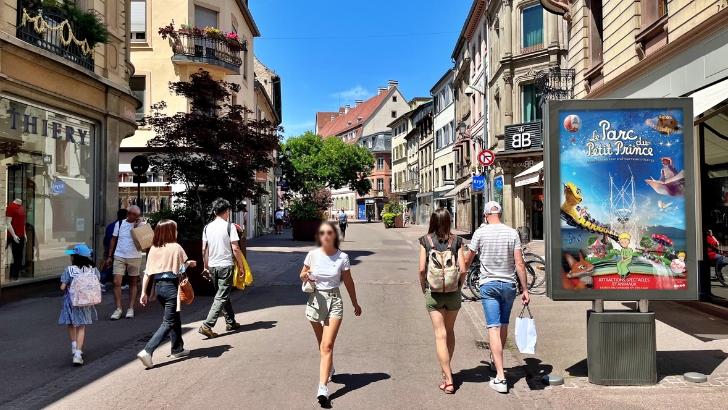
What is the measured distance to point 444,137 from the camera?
48344 mm

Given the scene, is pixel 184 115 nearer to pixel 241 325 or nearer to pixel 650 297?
pixel 241 325

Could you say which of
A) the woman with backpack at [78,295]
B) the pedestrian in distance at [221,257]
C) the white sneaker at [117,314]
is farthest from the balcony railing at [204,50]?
the woman with backpack at [78,295]

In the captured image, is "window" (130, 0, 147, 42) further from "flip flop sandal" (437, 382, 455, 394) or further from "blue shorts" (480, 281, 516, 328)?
"flip flop sandal" (437, 382, 455, 394)

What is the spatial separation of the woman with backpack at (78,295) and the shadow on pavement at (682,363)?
505cm

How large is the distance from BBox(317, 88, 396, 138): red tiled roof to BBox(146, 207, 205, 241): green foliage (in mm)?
77953

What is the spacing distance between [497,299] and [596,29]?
1076 cm

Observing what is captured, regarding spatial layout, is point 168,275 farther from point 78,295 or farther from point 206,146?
point 206,146

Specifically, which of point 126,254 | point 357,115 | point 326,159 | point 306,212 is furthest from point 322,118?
point 126,254

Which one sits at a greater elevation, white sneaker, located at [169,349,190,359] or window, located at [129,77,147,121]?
window, located at [129,77,147,121]

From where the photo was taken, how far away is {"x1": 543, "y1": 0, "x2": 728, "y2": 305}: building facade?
847cm

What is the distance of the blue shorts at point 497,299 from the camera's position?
5.43m

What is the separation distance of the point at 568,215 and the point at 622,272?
73 centimetres

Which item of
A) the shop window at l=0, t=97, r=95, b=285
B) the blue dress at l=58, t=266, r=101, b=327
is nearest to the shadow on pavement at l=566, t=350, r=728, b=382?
the blue dress at l=58, t=266, r=101, b=327

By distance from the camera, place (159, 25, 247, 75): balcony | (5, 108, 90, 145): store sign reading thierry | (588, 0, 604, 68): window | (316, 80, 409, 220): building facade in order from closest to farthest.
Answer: (5, 108, 90, 145): store sign reading thierry
(588, 0, 604, 68): window
(159, 25, 247, 75): balcony
(316, 80, 409, 220): building facade
